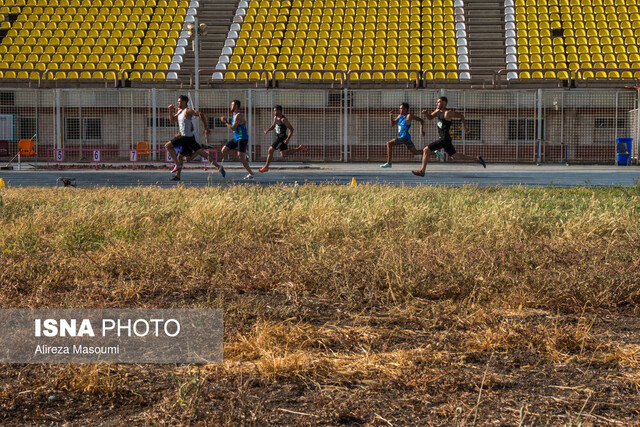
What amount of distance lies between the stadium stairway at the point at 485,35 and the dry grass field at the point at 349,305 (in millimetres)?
27512

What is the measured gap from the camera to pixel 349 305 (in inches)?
207

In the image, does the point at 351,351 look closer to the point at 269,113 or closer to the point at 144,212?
the point at 144,212

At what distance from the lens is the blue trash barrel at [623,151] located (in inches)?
1193

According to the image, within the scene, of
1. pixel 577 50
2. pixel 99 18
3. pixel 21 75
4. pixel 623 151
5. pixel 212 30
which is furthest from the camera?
pixel 99 18

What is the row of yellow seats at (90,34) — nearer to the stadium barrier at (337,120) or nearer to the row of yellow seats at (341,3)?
the row of yellow seats at (341,3)

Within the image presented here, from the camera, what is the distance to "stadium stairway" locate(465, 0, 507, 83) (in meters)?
38.1

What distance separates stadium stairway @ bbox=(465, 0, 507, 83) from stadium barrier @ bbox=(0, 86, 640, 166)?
135 inches

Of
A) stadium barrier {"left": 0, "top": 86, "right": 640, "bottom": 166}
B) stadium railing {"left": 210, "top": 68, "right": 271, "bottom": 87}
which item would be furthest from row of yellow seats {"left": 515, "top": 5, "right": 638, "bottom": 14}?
stadium railing {"left": 210, "top": 68, "right": 271, "bottom": 87}

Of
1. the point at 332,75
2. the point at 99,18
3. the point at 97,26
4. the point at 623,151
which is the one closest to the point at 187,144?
the point at 332,75

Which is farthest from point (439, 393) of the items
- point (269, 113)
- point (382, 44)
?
point (382, 44)

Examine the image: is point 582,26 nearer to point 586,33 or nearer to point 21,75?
point 586,33

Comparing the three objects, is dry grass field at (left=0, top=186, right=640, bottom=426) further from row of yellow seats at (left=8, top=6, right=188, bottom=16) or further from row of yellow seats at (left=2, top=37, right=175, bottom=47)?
row of yellow seats at (left=8, top=6, right=188, bottom=16)

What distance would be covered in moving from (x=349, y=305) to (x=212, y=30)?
39088 millimetres

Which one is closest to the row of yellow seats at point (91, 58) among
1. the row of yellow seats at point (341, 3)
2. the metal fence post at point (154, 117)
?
the metal fence post at point (154, 117)
